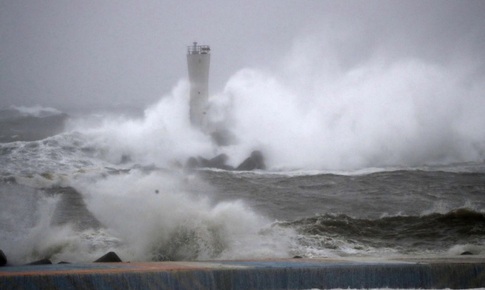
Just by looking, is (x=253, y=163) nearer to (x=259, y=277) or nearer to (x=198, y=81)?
(x=198, y=81)

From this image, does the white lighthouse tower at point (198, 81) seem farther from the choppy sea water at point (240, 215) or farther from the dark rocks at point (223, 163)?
the choppy sea water at point (240, 215)

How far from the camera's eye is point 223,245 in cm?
1073

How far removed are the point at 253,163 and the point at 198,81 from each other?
17.2ft

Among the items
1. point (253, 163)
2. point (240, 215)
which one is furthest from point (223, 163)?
point (240, 215)

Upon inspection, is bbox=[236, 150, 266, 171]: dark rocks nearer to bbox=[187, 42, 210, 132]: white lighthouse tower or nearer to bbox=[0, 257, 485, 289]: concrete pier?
bbox=[187, 42, 210, 132]: white lighthouse tower

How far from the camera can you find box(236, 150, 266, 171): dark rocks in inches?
928

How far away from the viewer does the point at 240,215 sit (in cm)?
1235

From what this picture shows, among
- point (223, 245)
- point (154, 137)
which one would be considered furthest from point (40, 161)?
point (223, 245)

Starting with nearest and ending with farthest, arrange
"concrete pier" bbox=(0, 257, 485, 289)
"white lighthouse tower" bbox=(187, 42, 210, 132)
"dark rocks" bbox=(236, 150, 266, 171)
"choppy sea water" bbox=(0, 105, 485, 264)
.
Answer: "concrete pier" bbox=(0, 257, 485, 289) < "choppy sea water" bbox=(0, 105, 485, 264) < "dark rocks" bbox=(236, 150, 266, 171) < "white lighthouse tower" bbox=(187, 42, 210, 132)

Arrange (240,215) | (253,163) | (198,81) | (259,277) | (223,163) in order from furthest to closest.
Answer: (198,81) → (223,163) → (253,163) → (240,215) → (259,277)

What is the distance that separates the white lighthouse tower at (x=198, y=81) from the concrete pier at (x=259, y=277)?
65.4ft

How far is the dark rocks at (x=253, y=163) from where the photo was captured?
23578 mm

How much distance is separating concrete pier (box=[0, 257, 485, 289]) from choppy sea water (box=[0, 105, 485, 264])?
10.4 ft

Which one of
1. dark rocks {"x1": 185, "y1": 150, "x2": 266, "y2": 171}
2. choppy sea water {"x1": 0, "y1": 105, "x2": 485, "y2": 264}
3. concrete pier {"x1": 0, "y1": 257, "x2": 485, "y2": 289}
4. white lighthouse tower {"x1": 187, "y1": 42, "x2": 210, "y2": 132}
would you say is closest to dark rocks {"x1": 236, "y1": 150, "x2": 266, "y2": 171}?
dark rocks {"x1": 185, "y1": 150, "x2": 266, "y2": 171}
